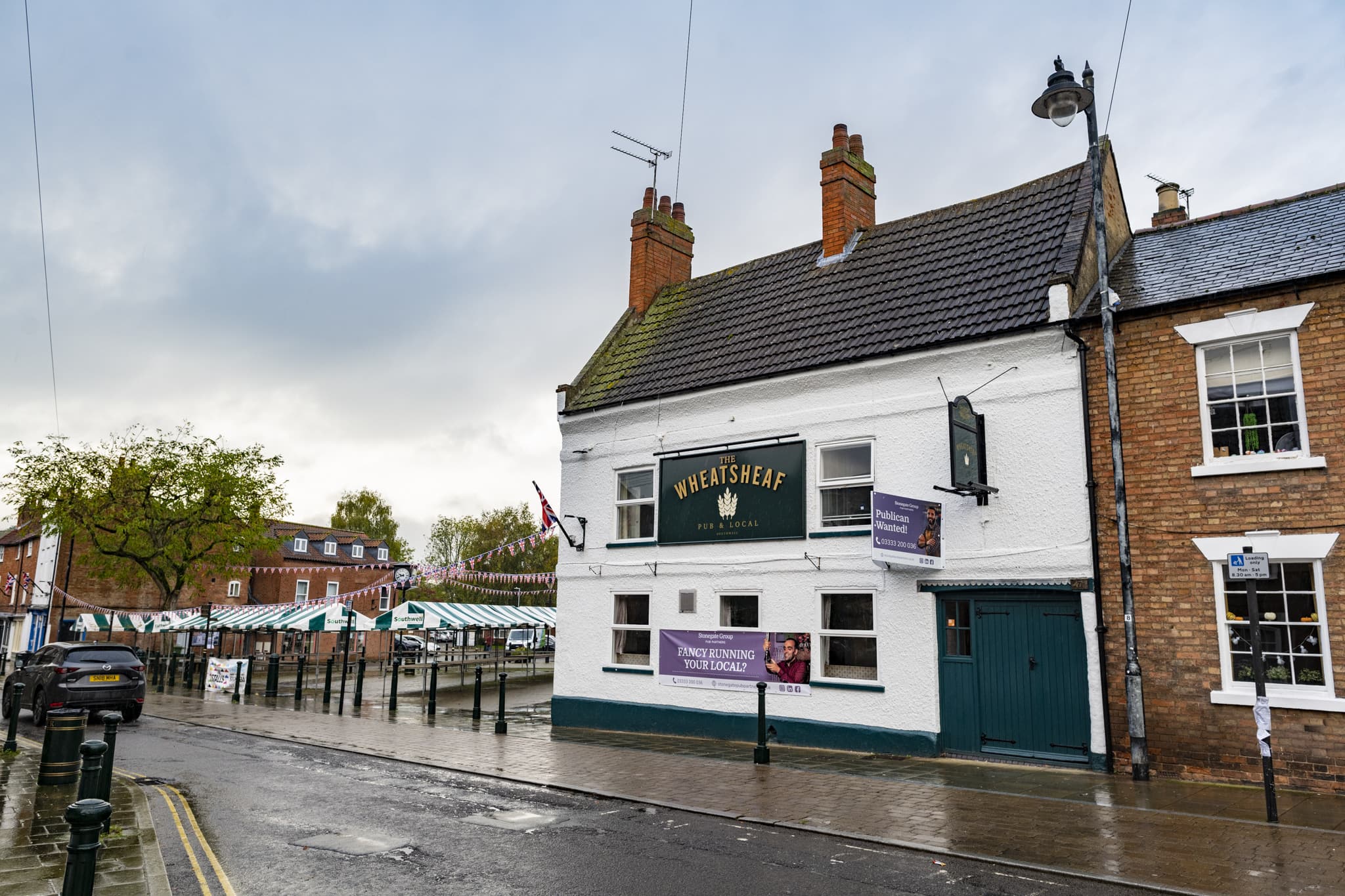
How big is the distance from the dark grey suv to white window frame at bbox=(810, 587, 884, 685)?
45.0 ft

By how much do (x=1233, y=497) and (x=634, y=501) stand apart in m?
10.1

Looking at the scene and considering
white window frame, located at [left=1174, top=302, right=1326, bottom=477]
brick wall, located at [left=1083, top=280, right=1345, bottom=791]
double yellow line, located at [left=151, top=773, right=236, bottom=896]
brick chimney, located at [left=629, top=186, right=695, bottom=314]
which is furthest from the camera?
brick chimney, located at [left=629, top=186, right=695, bottom=314]

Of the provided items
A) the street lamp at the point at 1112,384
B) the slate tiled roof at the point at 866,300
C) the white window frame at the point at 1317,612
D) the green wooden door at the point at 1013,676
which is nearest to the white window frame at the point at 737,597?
the green wooden door at the point at 1013,676

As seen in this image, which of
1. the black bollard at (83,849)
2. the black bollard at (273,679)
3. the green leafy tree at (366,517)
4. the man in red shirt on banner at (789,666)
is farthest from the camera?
the green leafy tree at (366,517)

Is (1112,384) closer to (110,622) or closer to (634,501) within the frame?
(634,501)

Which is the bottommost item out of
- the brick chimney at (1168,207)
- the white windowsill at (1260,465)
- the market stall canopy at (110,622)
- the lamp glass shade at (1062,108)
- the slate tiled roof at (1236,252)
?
the market stall canopy at (110,622)

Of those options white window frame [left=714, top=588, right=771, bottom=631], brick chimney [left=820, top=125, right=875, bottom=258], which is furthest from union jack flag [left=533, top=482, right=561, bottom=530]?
brick chimney [left=820, top=125, right=875, bottom=258]

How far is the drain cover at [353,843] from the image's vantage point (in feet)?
25.7

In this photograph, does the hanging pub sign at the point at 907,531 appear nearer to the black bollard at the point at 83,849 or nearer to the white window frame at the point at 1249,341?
the white window frame at the point at 1249,341

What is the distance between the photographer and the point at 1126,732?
37.0 ft

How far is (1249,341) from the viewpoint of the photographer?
11.3 meters

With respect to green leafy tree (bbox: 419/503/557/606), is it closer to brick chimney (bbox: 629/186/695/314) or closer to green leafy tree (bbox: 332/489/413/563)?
green leafy tree (bbox: 332/489/413/563)

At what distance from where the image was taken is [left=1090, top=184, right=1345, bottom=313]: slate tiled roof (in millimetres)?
11391

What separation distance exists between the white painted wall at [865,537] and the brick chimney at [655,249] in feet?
14.7
